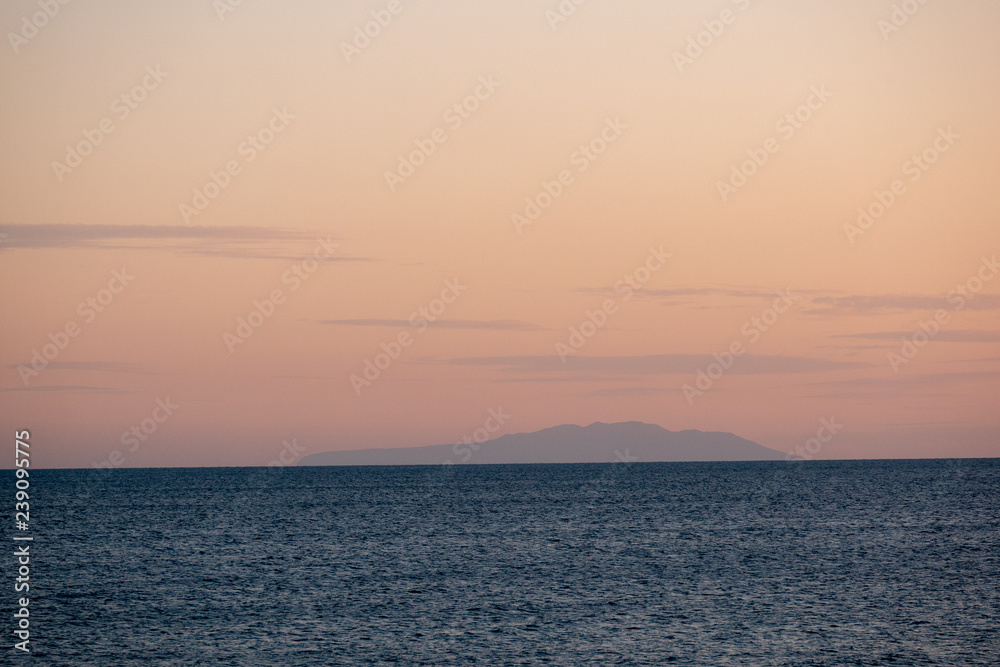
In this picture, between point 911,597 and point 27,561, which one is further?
point 27,561

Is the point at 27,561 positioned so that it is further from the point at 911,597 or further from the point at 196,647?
the point at 911,597

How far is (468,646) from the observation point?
4141 cm

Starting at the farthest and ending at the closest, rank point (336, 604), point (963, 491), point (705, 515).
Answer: point (963, 491) < point (705, 515) < point (336, 604)

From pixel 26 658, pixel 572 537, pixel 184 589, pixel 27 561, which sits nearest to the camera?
pixel 26 658

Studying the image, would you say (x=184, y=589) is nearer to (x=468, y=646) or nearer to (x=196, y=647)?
(x=196, y=647)

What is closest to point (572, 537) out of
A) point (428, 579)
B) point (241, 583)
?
point (428, 579)

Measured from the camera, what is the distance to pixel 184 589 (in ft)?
184

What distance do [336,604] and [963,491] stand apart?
449ft

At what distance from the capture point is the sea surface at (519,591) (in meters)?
40.8

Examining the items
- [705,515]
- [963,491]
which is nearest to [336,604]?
[705,515]

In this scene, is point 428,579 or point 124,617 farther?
point 428,579

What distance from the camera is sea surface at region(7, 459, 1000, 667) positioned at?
4075cm

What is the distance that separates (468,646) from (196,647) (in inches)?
434

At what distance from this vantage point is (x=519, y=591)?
54594mm
